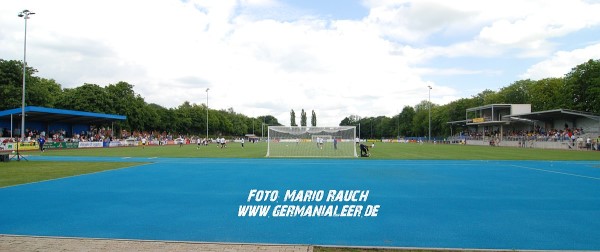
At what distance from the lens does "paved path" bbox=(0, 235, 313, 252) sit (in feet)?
20.7

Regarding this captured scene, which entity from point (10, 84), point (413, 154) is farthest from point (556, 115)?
point (10, 84)

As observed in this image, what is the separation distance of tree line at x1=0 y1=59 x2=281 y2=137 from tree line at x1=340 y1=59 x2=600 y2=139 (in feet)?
204

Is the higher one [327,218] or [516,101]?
[516,101]

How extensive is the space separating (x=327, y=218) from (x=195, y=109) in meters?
109

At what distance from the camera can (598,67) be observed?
60.3 metres

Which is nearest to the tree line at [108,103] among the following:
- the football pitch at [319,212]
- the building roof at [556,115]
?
the football pitch at [319,212]

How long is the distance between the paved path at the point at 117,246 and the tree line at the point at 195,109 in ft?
193

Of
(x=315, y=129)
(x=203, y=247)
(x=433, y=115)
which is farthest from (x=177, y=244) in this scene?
(x=433, y=115)

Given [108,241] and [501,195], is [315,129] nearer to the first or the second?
[501,195]

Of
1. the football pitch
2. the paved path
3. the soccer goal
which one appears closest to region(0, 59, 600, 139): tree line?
the soccer goal

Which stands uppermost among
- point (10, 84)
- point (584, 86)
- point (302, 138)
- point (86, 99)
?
point (584, 86)

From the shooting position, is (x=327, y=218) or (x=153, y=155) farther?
(x=153, y=155)

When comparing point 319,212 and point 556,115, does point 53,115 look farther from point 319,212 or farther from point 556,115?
point 556,115

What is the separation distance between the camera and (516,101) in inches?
3809
